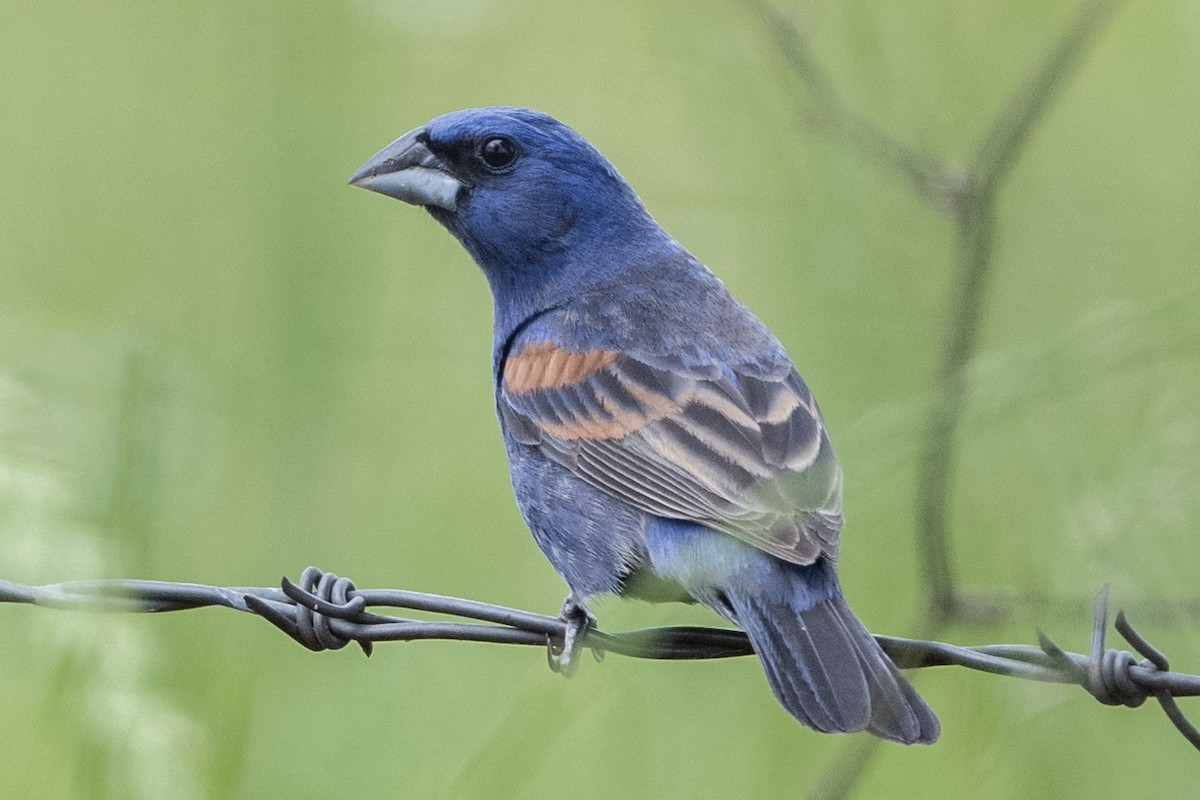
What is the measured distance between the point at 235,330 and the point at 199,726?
107 centimetres

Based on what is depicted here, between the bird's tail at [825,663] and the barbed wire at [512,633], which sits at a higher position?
the barbed wire at [512,633]

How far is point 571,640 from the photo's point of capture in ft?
8.18

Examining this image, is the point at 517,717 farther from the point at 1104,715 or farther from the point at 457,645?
the point at 457,645

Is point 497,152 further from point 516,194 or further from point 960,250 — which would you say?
point 960,250

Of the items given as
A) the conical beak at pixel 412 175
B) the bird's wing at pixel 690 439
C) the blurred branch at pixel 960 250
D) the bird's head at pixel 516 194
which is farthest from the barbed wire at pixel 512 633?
the conical beak at pixel 412 175

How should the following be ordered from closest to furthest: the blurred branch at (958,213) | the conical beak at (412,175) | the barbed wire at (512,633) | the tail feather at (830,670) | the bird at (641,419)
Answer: the barbed wire at (512,633)
the blurred branch at (958,213)
the tail feather at (830,670)
the bird at (641,419)
the conical beak at (412,175)

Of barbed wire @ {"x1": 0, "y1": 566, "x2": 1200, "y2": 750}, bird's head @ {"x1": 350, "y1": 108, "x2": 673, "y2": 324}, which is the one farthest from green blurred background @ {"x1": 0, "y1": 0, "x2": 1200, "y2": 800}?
bird's head @ {"x1": 350, "y1": 108, "x2": 673, "y2": 324}

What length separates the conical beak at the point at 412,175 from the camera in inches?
146

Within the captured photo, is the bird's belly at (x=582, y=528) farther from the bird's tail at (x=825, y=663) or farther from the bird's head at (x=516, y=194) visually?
the bird's head at (x=516, y=194)

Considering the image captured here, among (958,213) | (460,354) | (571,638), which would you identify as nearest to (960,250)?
(958,213)

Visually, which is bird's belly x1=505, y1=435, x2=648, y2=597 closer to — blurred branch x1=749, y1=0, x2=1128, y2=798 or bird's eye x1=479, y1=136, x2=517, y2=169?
blurred branch x1=749, y1=0, x2=1128, y2=798

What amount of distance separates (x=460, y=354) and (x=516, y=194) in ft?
3.28

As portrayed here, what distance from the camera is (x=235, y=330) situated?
2.68m

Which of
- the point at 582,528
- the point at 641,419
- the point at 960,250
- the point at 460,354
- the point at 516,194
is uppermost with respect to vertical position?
the point at 960,250
